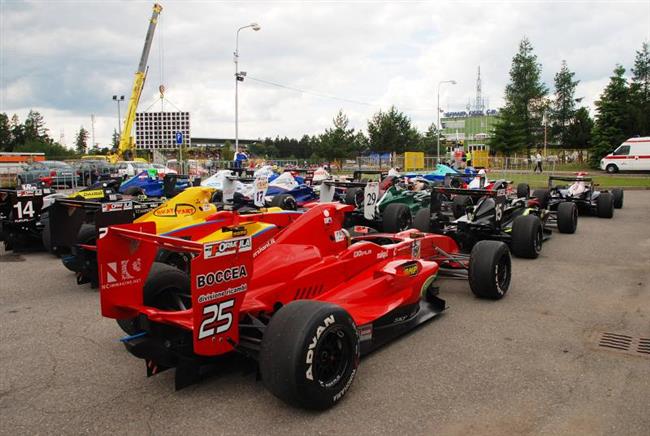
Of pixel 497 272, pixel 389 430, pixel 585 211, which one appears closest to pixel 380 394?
pixel 389 430

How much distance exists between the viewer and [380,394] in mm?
3959

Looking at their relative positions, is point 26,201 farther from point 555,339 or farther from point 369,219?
point 555,339

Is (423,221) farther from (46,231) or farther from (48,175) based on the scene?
(48,175)

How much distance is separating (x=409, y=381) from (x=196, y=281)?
1976mm

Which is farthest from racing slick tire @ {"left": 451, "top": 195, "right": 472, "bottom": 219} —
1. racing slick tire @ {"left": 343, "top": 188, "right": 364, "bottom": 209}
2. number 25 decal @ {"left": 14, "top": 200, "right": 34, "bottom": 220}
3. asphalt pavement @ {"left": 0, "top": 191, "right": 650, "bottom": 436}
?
number 25 decal @ {"left": 14, "top": 200, "right": 34, "bottom": 220}

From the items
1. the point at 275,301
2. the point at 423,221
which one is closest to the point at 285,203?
the point at 423,221

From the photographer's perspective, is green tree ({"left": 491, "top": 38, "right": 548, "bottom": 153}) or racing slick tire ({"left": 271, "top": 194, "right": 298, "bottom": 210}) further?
green tree ({"left": 491, "top": 38, "right": 548, "bottom": 153})

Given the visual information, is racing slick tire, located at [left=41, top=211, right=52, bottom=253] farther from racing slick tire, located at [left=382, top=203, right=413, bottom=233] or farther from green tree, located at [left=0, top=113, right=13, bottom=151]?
green tree, located at [left=0, top=113, right=13, bottom=151]

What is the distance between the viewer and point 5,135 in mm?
86000

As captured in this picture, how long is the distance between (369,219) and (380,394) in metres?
6.94

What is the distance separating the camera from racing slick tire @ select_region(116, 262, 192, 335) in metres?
4.38

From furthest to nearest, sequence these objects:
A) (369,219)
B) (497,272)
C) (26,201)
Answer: (369,219), (26,201), (497,272)

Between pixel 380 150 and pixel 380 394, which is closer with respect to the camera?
pixel 380 394

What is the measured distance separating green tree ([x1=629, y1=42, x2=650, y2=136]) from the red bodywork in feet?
155
